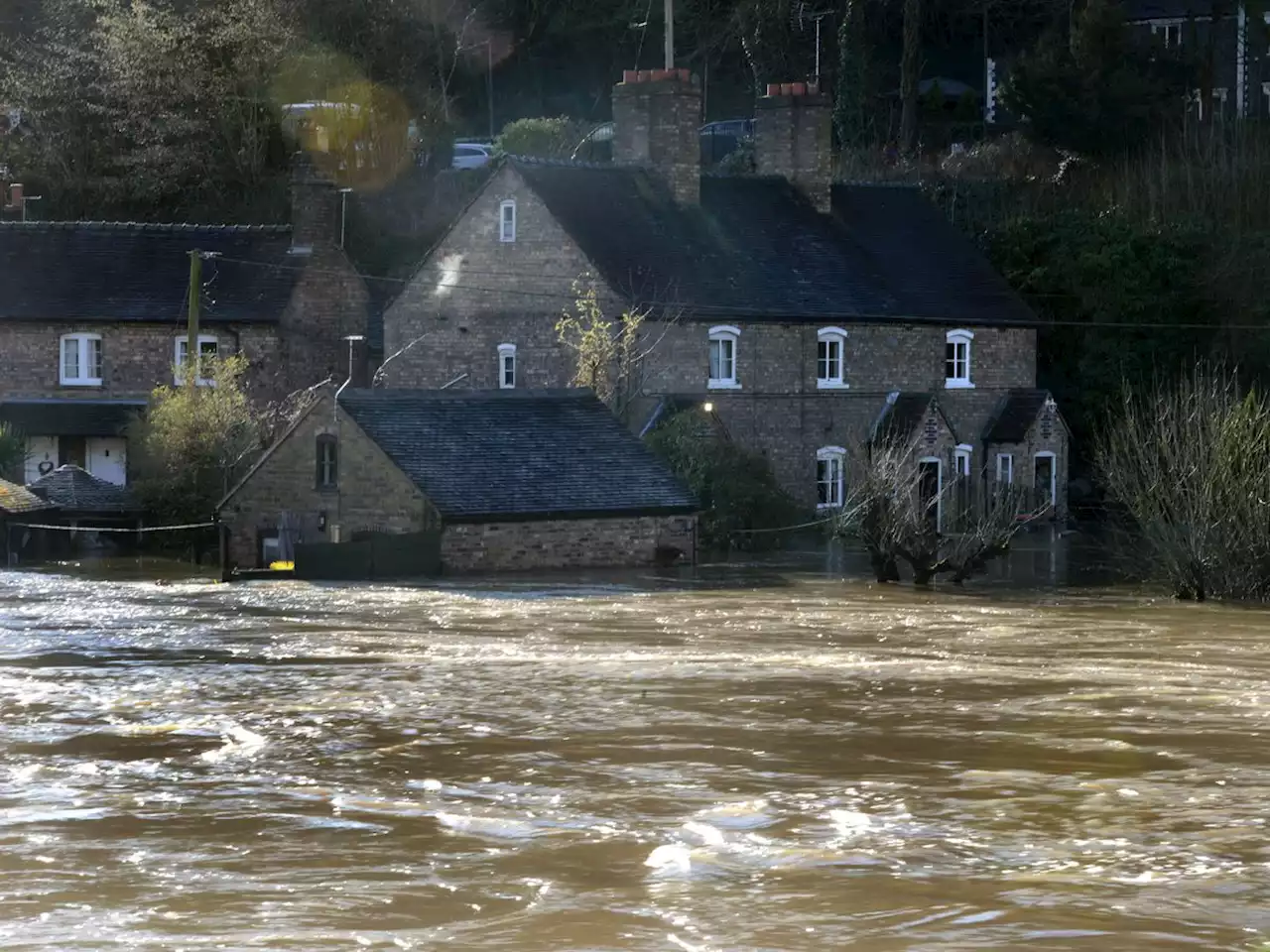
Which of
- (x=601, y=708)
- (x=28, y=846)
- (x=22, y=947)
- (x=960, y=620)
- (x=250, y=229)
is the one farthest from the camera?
(x=250, y=229)

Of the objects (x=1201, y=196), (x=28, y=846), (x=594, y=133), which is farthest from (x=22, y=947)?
(x=594, y=133)

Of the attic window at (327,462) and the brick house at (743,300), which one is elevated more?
the brick house at (743,300)

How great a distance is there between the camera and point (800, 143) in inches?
2163

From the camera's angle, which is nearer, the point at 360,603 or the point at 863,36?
the point at 360,603

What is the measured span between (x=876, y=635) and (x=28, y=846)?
16.4 meters

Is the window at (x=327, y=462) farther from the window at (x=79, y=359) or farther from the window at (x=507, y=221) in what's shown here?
the window at (x=79, y=359)

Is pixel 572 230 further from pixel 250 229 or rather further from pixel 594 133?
pixel 594 133

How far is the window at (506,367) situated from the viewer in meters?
51.2

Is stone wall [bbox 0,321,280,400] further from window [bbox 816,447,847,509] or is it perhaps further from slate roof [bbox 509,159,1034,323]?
window [bbox 816,447,847,509]

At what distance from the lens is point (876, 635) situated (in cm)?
3216

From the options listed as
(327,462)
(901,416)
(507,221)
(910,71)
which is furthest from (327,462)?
(910,71)

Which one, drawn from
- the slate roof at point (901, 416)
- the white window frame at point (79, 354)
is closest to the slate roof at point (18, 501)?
the white window frame at point (79, 354)

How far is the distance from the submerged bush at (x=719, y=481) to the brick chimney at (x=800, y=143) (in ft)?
30.0

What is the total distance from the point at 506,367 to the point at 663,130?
6.81 meters
